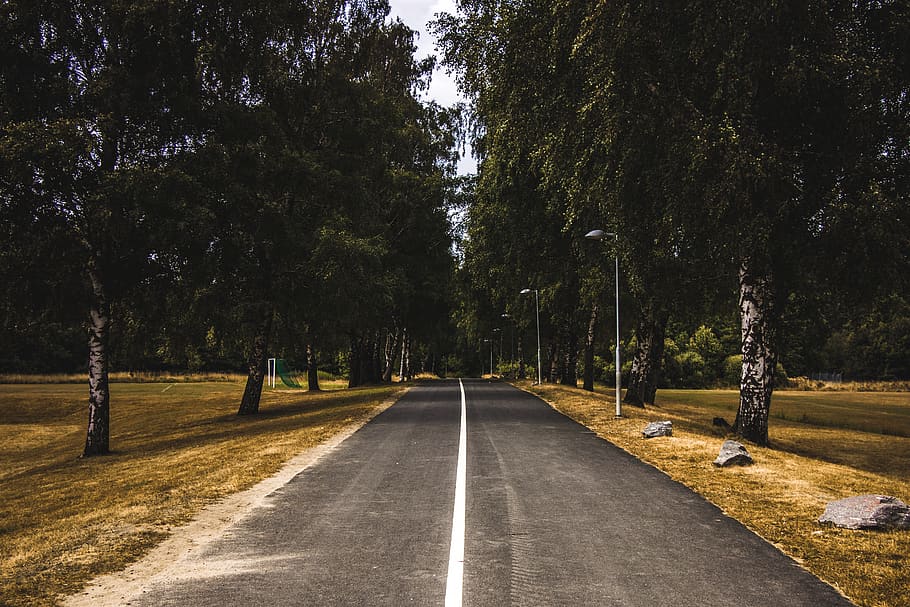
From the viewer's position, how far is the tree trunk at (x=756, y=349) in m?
15.8

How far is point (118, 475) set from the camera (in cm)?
1422

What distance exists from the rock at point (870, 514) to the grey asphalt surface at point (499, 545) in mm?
1128

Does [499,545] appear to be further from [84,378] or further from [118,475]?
[84,378]

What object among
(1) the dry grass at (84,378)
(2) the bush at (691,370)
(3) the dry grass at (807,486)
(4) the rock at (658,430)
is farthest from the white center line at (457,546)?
(2) the bush at (691,370)

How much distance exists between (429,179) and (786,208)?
2919cm

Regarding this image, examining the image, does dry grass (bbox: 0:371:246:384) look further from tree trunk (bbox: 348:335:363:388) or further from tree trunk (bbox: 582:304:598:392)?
tree trunk (bbox: 582:304:598:392)

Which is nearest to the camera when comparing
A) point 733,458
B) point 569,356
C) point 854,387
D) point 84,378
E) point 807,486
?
point 807,486

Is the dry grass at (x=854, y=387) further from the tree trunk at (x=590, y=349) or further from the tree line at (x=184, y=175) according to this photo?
the tree line at (x=184, y=175)

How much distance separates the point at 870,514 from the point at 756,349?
28.9 feet

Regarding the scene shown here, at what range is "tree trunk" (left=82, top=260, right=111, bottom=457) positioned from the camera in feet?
60.8

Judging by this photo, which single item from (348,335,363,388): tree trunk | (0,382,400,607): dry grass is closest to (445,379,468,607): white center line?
(0,382,400,607): dry grass

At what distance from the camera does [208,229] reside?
17.9 m

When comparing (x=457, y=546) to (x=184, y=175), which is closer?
(x=457, y=546)

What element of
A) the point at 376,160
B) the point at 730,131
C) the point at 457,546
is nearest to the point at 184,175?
the point at 730,131
